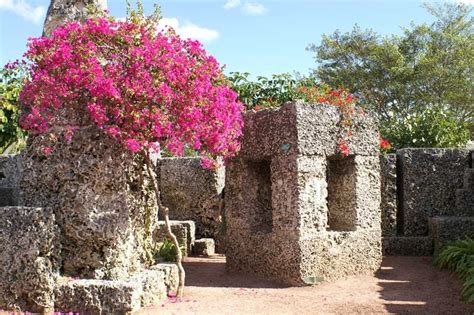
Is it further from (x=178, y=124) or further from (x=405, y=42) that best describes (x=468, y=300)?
(x=405, y=42)

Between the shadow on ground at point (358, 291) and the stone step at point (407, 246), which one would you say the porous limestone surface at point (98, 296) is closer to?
the shadow on ground at point (358, 291)

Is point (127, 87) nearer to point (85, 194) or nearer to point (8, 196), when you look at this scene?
point (85, 194)

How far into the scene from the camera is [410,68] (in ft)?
79.2

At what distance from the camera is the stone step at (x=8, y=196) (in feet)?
33.5

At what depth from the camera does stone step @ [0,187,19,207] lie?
10203mm

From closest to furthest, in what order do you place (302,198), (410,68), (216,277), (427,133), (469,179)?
(302,198), (216,277), (469,179), (427,133), (410,68)

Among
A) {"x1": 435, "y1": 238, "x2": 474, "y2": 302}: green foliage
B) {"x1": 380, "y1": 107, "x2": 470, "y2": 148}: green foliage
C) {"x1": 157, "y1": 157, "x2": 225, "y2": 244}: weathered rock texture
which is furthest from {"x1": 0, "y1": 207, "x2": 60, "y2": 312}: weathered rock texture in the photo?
{"x1": 380, "y1": 107, "x2": 470, "y2": 148}: green foliage

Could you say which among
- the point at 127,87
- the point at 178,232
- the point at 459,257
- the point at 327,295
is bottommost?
the point at 327,295

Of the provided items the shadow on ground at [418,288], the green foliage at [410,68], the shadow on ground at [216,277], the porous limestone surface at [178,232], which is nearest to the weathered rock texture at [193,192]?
the porous limestone surface at [178,232]

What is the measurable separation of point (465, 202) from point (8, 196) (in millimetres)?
8311

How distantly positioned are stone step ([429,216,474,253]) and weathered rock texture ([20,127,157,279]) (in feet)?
18.9

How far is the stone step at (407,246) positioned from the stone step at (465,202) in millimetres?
784

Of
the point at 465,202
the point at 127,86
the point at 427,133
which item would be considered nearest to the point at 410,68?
the point at 427,133

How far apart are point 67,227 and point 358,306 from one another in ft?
11.2
